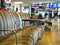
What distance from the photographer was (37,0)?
561 inches

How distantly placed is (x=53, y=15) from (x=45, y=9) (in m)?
1.89

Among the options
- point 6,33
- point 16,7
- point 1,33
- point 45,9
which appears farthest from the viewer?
point 45,9

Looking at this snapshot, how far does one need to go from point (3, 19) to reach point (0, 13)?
19 centimetres

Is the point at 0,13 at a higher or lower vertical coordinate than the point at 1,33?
higher

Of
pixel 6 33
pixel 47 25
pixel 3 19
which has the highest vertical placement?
pixel 3 19

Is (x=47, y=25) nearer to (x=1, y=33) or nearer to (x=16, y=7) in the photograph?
(x=16, y=7)

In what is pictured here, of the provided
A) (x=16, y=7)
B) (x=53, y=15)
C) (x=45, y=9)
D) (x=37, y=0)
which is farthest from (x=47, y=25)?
(x=53, y=15)

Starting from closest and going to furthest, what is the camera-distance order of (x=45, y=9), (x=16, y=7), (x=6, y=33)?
(x=6, y=33) < (x=16, y=7) < (x=45, y=9)

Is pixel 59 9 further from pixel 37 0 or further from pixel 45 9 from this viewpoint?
pixel 37 0

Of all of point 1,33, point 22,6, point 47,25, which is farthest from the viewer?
point 22,6

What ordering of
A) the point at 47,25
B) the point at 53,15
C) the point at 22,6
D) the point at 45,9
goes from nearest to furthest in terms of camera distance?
the point at 47,25 < the point at 22,6 < the point at 45,9 < the point at 53,15

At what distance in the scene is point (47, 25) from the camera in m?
13.7

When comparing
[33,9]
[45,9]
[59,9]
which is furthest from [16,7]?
[59,9]

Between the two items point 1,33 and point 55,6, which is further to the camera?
point 55,6
